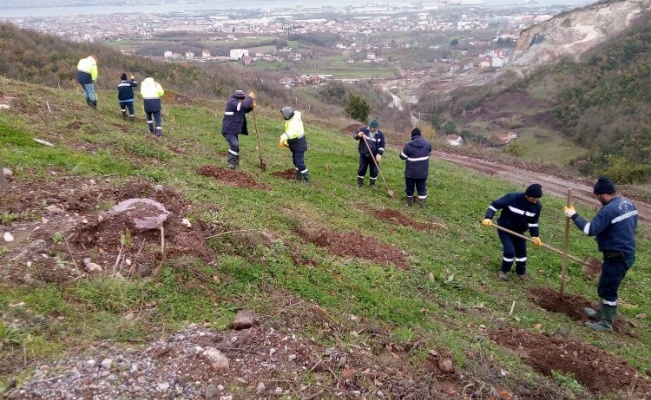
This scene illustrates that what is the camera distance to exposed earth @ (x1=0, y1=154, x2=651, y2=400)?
390cm

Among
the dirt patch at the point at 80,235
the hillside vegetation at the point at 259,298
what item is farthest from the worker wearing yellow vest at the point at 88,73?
the dirt patch at the point at 80,235

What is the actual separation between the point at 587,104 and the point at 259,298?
6407 centimetres

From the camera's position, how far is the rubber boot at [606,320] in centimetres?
717

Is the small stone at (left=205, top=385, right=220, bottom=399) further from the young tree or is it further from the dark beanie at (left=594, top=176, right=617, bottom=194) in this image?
the young tree

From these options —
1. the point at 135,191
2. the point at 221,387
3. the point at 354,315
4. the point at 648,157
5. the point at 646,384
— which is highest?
the point at 135,191

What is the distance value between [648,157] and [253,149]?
4071 centimetres

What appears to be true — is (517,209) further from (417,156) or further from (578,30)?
(578,30)

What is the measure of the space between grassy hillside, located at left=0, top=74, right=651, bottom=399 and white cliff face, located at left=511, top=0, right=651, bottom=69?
8076cm

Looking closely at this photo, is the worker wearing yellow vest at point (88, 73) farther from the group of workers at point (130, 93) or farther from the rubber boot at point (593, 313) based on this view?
the rubber boot at point (593, 313)

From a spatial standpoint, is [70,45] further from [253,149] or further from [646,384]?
[646,384]

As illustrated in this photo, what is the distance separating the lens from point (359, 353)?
477cm

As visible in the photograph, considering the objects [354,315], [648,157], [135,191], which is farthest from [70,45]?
[648,157]

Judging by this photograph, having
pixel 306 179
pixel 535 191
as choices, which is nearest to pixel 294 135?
pixel 306 179

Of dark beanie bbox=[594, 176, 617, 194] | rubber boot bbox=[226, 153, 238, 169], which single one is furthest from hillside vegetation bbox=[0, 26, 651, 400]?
dark beanie bbox=[594, 176, 617, 194]
